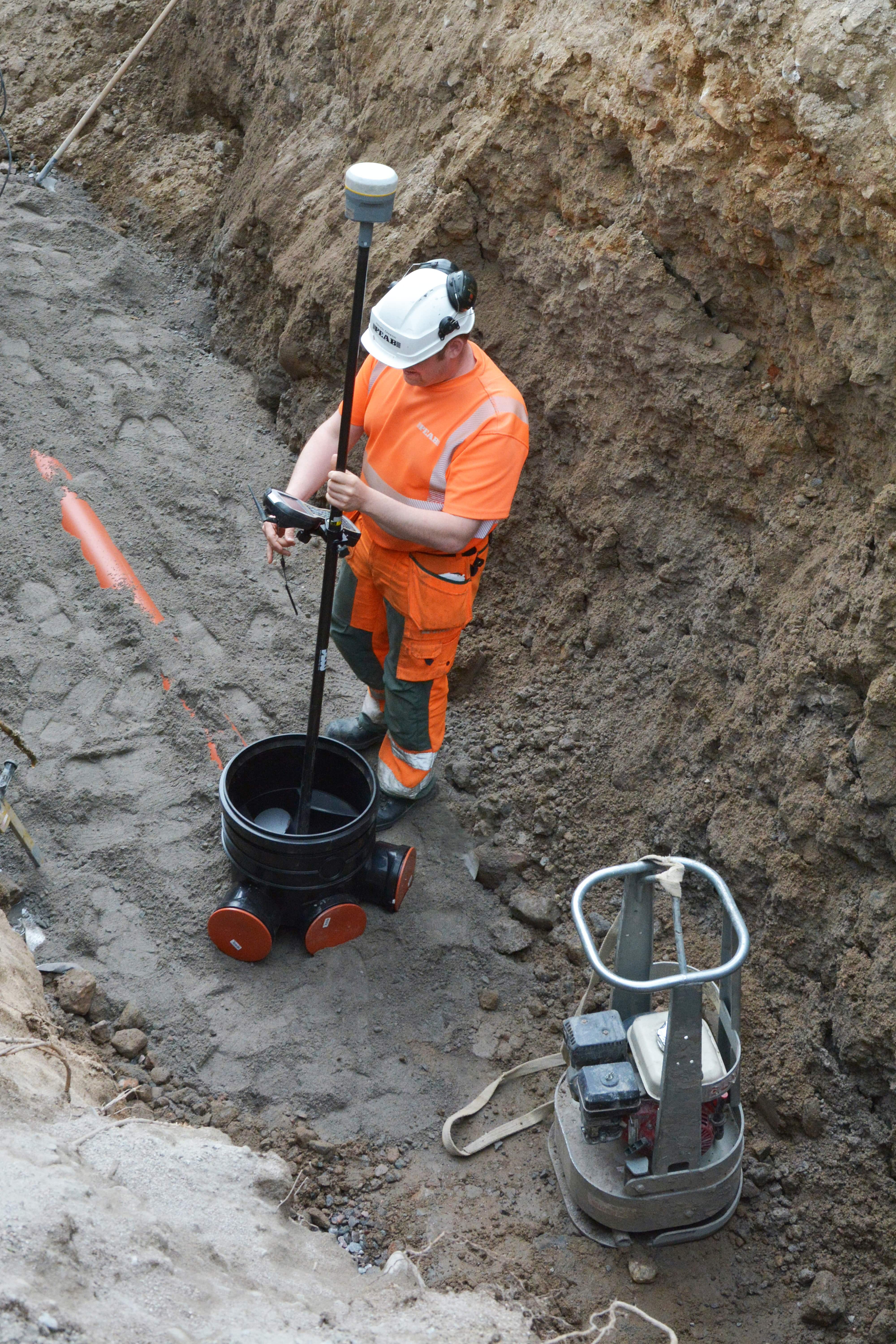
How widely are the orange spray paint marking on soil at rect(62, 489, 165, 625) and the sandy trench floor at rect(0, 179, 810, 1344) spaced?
4cm

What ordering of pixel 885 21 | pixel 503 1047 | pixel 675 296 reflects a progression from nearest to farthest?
1. pixel 885 21
2. pixel 503 1047
3. pixel 675 296

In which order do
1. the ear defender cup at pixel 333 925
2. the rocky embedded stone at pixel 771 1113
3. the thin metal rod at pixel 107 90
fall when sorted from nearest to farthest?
the rocky embedded stone at pixel 771 1113 < the ear defender cup at pixel 333 925 < the thin metal rod at pixel 107 90

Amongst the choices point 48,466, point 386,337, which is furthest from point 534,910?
point 48,466

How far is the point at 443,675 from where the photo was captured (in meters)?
3.42

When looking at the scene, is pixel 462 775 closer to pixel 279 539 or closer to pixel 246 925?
pixel 246 925

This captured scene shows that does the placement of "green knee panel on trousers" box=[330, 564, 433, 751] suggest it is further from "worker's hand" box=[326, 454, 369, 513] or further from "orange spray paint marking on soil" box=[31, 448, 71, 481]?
"orange spray paint marking on soil" box=[31, 448, 71, 481]

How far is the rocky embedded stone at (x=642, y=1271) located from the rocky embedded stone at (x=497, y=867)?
47.4 inches

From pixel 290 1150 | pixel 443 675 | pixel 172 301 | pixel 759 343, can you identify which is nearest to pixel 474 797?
pixel 443 675

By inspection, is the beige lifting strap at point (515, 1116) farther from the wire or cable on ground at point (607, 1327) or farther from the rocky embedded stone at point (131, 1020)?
the rocky embedded stone at point (131, 1020)

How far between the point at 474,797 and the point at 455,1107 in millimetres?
1118

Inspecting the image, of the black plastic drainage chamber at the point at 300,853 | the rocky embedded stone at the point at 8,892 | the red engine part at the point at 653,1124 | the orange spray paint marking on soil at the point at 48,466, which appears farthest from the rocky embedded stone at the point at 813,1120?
the orange spray paint marking on soil at the point at 48,466

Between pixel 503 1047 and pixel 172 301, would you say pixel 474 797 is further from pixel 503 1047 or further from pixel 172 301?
pixel 172 301

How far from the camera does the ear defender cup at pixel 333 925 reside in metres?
3.08

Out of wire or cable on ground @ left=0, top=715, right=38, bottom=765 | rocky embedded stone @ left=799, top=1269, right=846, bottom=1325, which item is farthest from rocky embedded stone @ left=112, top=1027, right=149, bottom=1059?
rocky embedded stone @ left=799, top=1269, right=846, bottom=1325
